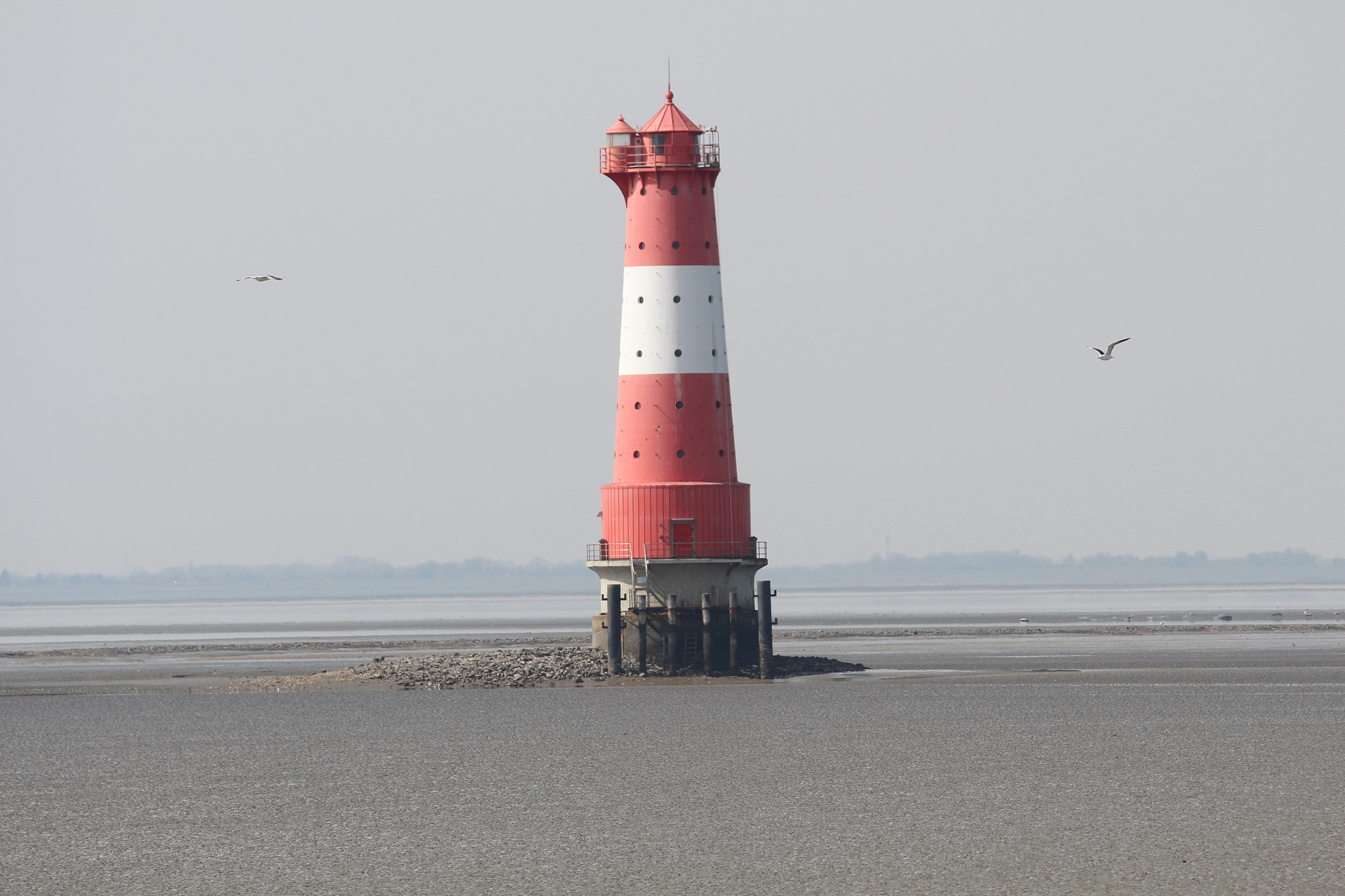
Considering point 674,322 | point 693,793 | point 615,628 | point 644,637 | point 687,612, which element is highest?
point 674,322

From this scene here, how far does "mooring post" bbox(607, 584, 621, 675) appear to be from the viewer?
1847 inches

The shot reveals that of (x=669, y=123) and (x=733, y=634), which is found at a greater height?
(x=669, y=123)

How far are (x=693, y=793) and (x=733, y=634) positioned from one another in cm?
2212

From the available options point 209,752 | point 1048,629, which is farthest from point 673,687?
point 1048,629

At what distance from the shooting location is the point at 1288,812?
2277 centimetres

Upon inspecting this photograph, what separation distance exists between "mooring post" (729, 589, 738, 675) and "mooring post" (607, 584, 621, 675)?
10.0 feet

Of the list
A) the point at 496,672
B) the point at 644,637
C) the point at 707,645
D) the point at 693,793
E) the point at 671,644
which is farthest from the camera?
the point at 496,672

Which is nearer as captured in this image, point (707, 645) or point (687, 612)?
point (707, 645)

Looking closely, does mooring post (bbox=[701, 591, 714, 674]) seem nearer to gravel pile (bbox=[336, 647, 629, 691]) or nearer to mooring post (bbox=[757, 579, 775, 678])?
mooring post (bbox=[757, 579, 775, 678])

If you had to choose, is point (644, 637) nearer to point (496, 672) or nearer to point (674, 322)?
point (496, 672)

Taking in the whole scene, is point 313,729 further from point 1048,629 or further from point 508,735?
point 1048,629

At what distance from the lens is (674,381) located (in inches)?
1853

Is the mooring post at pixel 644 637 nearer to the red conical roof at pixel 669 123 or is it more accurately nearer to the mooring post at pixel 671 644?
the mooring post at pixel 671 644

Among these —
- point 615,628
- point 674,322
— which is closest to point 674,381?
point 674,322
